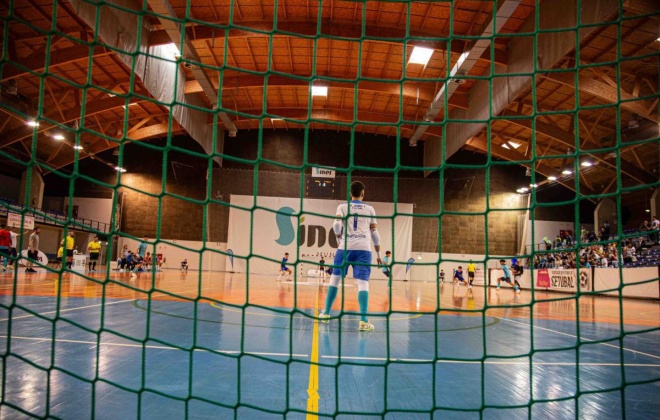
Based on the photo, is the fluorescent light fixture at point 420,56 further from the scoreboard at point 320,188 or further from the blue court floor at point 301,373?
the blue court floor at point 301,373

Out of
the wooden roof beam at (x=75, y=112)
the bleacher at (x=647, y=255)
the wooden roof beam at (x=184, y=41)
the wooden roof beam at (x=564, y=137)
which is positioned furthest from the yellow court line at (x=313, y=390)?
the bleacher at (x=647, y=255)

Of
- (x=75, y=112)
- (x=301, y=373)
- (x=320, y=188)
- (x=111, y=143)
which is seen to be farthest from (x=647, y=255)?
(x=111, y=143)

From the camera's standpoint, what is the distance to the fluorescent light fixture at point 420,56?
1432cm

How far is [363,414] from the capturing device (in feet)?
6.40

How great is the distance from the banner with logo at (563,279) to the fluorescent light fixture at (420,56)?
9327 mm

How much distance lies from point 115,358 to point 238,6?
1277cm

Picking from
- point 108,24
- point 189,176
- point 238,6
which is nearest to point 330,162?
point 189,176

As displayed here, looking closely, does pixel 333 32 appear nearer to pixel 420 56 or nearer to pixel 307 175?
pixel 420 56

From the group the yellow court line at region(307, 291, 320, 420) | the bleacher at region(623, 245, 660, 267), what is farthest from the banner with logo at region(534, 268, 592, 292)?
the yellow court line at region(307, 291, 320, 420)

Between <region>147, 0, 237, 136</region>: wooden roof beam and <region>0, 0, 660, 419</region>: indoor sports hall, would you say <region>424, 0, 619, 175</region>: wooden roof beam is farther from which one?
<region>147, 0, 237, 136</region>: wooden roof beam

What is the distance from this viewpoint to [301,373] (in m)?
2.71

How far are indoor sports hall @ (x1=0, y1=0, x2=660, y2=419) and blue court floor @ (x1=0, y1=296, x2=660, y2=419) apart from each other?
0.02 metres

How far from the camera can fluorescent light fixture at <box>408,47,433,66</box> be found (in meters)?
14.3

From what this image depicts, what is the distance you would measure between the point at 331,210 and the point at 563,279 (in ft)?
40.6
